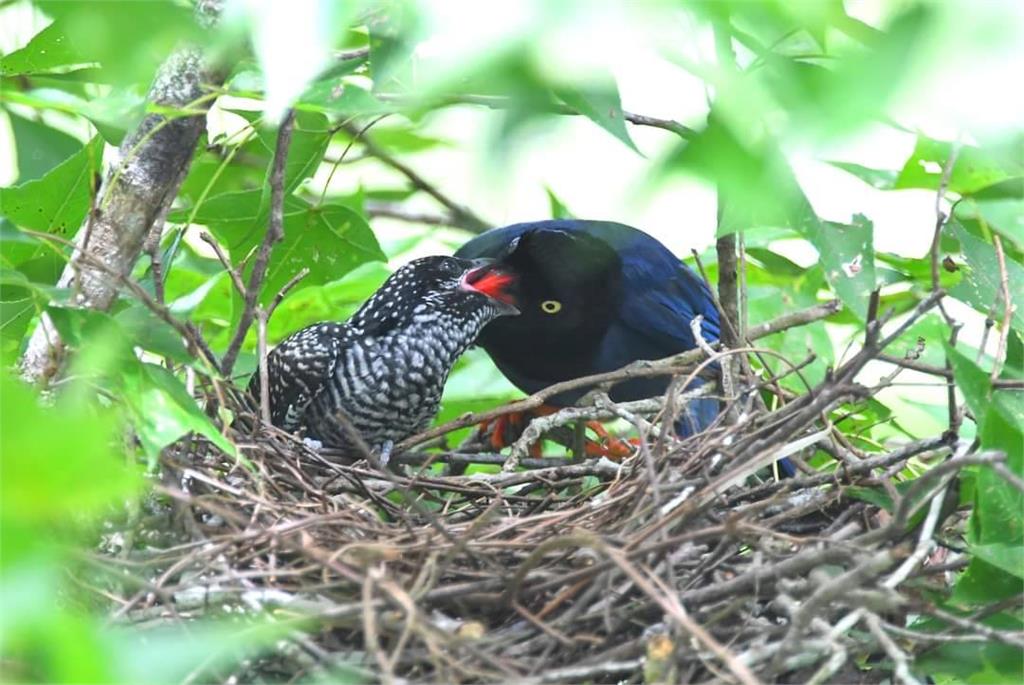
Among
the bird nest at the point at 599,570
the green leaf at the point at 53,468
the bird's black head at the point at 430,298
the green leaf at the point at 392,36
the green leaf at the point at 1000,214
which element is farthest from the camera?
the bird's black head at the point at 430,298

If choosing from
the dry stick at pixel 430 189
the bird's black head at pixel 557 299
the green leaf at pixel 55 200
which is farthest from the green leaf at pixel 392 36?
the dry stick at pixel 430 189

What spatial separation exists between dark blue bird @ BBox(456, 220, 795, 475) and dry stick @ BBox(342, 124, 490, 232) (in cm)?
75

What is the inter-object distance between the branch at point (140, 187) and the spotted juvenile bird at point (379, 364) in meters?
0.71

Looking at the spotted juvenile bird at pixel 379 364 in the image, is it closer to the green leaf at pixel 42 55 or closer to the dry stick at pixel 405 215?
the green leaf at pixel 42 55

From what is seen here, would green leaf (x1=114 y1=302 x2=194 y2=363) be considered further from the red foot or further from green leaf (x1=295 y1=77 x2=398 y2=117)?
the red foot

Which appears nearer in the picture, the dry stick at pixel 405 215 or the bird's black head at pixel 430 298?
the bird's black head at pixel 430 298

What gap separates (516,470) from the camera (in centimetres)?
306

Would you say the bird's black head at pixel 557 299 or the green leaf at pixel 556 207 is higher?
the green leaf at pixel 556 207

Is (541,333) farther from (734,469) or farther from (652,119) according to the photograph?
(734,469)

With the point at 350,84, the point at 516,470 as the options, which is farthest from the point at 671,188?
the point at 516,470

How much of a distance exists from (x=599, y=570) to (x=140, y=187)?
3.60 feet

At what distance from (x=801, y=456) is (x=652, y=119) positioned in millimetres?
759

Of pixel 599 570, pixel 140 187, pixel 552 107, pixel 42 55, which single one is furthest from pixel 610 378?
pixel 552 107

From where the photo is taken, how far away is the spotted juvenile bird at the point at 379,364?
3.14 m
